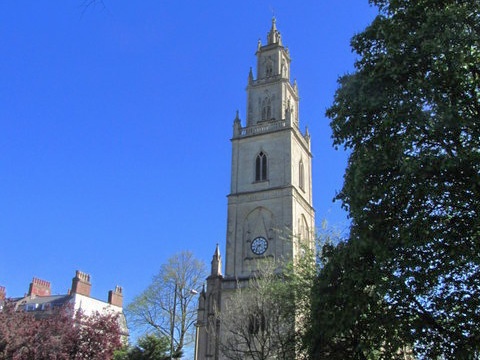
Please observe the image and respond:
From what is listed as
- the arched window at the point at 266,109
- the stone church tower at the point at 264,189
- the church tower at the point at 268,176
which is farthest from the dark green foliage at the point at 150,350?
the arched window at the point at 266,109

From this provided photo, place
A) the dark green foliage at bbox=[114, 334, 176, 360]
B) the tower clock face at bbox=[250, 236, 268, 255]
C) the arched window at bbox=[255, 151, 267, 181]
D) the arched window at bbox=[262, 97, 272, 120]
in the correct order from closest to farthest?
the dark green foliage at bbox=[114, 334, 176, 360] < the tower clock face at bbox=[250, 236, 268, 255] < the arched window at bbox=[255, 151, 267, 181] < the arched window at bbox=[262, 97, 272, 120]

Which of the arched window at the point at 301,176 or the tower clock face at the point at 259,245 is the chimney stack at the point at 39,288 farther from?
the arched window at the point at 301,176

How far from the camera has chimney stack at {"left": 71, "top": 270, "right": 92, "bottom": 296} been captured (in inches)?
2124

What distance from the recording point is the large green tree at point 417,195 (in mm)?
12258

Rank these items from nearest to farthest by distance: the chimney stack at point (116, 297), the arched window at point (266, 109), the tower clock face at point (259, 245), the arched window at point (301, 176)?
the tower clock face at point (259, 245) → the arched window at point (301, 176) → the arched window at point (266, 109) → the chimney stack at point (116, 297)

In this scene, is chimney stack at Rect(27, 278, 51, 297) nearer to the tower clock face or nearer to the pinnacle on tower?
→ the tower clock face

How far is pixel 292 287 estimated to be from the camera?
23.3 m

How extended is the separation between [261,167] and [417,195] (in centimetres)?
3326

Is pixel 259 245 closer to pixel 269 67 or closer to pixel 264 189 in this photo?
pixel 264 189

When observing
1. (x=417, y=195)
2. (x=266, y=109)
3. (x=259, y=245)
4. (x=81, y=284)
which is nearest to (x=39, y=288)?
(x=81, y=284)

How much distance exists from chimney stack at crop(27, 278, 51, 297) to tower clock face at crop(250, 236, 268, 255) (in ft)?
100

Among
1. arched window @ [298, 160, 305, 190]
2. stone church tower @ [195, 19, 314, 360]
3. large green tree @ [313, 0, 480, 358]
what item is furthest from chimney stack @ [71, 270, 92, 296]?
large green tree @ [313, 0, 480, 358]

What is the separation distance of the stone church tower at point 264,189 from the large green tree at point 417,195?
24.5m

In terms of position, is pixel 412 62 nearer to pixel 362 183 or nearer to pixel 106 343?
pixel 362 183
